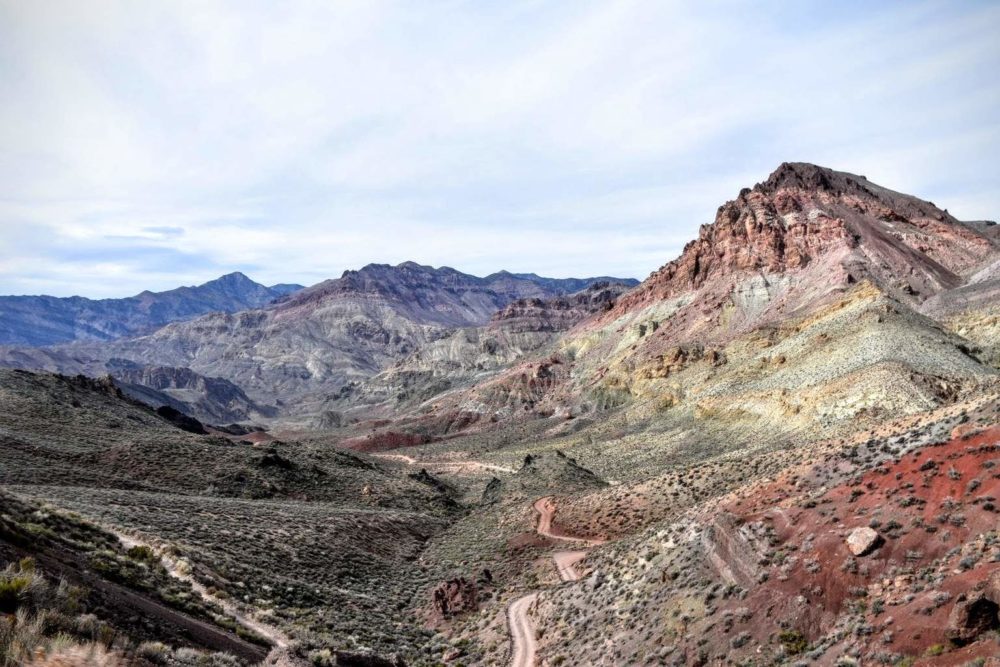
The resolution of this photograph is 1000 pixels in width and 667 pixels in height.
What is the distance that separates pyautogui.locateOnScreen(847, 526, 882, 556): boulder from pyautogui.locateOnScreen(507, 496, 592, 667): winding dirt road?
36.1 feet

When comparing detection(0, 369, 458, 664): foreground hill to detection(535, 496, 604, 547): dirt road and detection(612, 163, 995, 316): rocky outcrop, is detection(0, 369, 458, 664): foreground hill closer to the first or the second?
detection(535, 496, 604, 547): dirt road

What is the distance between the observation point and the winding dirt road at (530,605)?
22.0m

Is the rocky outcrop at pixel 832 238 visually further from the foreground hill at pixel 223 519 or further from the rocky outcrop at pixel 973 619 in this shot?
the rocky outcrop at pixel 973 619

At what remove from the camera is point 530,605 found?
2647 cm

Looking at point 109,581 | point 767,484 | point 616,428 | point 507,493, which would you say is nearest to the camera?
point 109,581

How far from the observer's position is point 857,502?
1845 centimetres

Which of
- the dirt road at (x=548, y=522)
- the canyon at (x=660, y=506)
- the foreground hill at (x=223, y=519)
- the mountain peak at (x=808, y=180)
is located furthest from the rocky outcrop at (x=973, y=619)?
the mountain peak at (x=808, y=180)

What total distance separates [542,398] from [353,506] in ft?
249

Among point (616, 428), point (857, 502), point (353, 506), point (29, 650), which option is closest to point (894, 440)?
point (857, 502)

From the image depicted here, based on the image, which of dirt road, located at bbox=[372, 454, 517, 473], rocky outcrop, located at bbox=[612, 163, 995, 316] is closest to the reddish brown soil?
dirt road, located at bbox=[372, 454, 517, 473]

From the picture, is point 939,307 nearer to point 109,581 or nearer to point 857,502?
point 857,502

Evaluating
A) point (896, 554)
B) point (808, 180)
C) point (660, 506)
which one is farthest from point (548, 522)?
point (808, 180)

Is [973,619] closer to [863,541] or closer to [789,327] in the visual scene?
[863,541]

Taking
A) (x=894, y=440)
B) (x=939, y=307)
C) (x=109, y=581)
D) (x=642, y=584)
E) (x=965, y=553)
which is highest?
(x=939, y=307)
